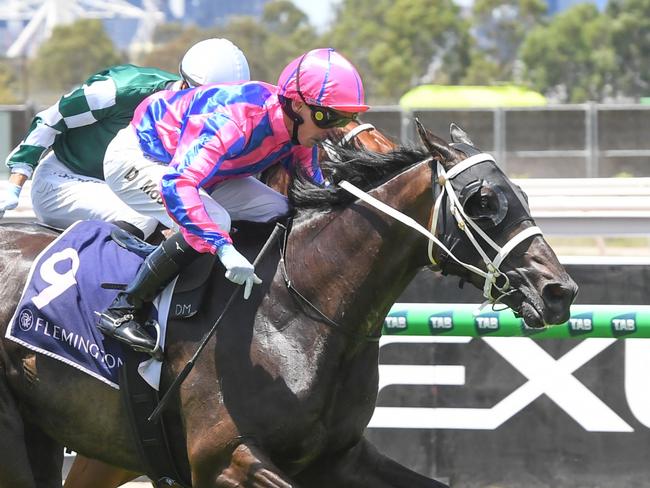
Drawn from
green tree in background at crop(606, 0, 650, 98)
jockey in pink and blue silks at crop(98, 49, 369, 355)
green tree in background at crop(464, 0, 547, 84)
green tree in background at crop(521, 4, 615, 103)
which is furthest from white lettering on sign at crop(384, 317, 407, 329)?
green tree in background at crop(464, 0, 547, 84)

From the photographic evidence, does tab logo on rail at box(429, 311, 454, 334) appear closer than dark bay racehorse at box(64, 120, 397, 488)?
No

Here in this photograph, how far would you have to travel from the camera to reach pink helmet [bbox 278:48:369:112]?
3838 millimetres

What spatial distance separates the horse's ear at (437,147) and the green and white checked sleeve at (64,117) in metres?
1.46

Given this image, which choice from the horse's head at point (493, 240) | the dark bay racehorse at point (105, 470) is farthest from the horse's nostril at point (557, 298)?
the dark bay racehorse at point (105, 470)

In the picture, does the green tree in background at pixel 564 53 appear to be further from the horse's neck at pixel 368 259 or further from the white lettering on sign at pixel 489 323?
the horse's neck at pixel 368 259

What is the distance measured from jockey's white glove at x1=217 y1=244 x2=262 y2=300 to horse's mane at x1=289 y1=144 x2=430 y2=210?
0.41 m

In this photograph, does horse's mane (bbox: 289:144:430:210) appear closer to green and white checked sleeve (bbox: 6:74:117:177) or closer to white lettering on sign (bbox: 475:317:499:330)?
green and white checked sleeve (bbox: 6:74:117:177)

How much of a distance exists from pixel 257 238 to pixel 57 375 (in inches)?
31.9

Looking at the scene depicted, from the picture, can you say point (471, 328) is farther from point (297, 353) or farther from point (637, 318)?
point (297, 353)

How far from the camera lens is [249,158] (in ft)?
13.0

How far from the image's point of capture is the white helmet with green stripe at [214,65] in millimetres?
4590

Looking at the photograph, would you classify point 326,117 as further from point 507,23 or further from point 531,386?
point 507,23

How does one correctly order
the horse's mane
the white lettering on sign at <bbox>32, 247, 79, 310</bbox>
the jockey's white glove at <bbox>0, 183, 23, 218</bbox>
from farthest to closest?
the jockey's white glove at <bbox>0, 183, 23, 218</bbox> → the white lettering on sign at <bbox>32, 247, 79, 310</bbox> → the horse's mane

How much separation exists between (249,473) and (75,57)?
70.2m
